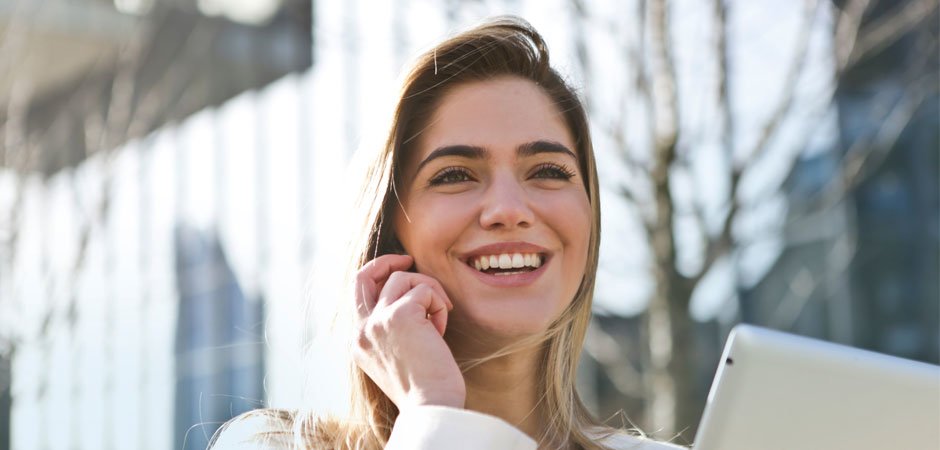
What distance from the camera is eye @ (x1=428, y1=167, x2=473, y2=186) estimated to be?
255 centimetres

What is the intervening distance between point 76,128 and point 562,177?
926 centimetres

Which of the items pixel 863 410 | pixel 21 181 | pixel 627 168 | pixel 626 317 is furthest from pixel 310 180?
pixel 863 410

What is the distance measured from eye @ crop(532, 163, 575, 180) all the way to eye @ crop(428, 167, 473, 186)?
15 centimetres

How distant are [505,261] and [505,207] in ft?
0.38

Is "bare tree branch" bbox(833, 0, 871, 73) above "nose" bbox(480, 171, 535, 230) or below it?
above

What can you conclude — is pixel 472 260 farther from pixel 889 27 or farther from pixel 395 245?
pixel 889 27

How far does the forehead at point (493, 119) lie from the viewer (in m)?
2.56

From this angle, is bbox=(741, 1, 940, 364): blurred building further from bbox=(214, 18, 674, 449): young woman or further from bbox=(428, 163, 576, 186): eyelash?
bbox=(428, 163, 576, 186): eyelash

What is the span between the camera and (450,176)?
257cm

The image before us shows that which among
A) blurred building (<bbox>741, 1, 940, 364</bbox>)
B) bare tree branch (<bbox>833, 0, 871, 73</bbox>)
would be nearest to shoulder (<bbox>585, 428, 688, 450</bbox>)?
bare tree branch (<bbox>833, 0, 871, 73</bbox>)

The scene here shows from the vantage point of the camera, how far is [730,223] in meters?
5.63

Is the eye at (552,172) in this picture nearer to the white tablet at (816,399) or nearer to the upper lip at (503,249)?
the upper lip at (503,249)

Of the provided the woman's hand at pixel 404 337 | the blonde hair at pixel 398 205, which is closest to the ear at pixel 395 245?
the blonde hair at pixel 398 205

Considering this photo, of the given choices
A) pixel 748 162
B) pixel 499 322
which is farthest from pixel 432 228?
pixel 748 162
